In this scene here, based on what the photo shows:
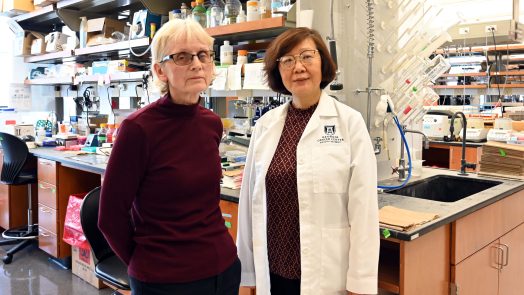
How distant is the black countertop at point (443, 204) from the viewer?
5.00ft

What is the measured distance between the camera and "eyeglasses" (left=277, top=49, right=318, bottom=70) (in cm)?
142

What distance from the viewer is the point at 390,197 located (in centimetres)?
204

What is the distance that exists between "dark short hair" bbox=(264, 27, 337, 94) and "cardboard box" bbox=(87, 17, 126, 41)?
272 centimetres

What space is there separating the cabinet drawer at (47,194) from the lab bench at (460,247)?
2427mm

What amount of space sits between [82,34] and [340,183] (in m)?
3.36

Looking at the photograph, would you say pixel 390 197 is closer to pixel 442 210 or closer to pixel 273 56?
pixel 442 210

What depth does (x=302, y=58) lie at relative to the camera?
143cm

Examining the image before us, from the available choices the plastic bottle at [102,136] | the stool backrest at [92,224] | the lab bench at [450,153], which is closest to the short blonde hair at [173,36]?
the stool backrest at [92,224]

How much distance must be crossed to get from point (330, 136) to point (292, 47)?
0.31 metres

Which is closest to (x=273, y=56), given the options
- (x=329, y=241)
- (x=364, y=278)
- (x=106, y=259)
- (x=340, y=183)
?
(x=340, y=183)

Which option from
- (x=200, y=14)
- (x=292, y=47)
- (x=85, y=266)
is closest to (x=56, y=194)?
(x=85, y=266)

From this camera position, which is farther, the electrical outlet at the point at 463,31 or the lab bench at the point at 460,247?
the electrical outlet at the point at 463,31

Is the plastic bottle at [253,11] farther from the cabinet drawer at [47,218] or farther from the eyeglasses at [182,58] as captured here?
the cabinet drawer at [47,218]

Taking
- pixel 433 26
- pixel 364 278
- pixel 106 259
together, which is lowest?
pixel 106 259
